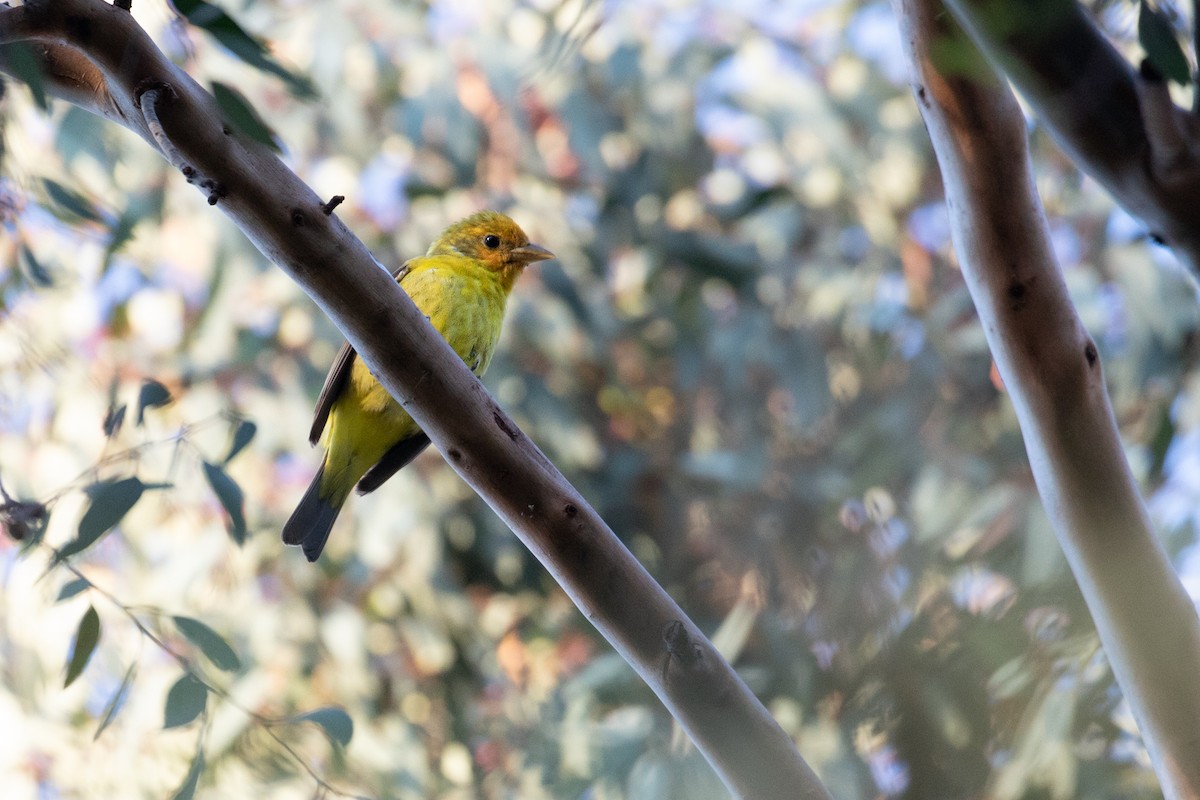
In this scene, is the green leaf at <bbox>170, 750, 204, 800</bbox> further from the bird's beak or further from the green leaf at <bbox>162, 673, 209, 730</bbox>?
the bird's beak

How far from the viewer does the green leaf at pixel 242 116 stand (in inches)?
59.4

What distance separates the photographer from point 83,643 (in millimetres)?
2008

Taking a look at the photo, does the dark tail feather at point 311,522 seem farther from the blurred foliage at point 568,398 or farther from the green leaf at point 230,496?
the green leaf at point 230,496

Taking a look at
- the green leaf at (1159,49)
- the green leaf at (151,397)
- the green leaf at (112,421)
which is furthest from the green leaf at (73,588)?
the green leaf at (1159,49)

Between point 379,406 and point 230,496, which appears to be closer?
point 230,496

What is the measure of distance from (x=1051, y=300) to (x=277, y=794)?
2474 mm

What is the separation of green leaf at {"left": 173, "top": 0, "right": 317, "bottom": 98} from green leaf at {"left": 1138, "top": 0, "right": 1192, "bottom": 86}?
108 centimetres

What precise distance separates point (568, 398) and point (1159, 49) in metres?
3.47

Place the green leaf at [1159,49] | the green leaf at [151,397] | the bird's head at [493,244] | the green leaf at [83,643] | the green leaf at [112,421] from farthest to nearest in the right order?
Answer: 1. the bird's head at [493,244]
2. the green leaf at [151,397]
3. the green leaf at [112,421]
4. the green leaf at [83,643]
5. the green leaf at [1159,49]

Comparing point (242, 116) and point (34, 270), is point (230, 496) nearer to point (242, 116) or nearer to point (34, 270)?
point (34, 270)

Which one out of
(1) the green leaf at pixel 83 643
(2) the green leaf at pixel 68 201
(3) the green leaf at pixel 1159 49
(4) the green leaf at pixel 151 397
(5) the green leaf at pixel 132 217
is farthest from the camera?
(5) the green leaf at pixel 132 217

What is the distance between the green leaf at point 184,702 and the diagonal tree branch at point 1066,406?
1.47 meters

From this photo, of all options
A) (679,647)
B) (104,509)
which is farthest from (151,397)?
(679,647)

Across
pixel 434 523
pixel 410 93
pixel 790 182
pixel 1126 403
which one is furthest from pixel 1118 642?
pixel 410 93
